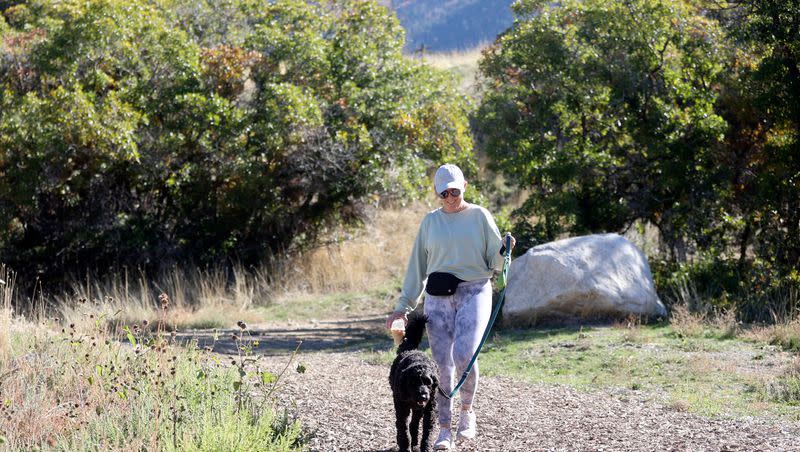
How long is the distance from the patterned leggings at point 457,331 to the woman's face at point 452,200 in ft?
1.73

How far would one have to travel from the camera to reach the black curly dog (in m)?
6.23

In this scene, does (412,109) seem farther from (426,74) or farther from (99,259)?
(99,259)

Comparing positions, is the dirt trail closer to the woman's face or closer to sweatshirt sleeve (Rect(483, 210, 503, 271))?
sweatshirt sleeve (Rect(483, 210, 503, 271))

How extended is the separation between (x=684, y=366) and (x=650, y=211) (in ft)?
19.4

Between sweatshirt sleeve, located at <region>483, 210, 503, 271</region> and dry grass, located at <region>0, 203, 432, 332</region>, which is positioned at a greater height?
sweatshirt sleeve, located at <region>483, 210, 503, 271</region>

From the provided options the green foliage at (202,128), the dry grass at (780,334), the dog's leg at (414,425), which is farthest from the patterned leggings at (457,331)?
the green foliage at (202,128)

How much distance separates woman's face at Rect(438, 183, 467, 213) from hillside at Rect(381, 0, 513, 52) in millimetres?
63254

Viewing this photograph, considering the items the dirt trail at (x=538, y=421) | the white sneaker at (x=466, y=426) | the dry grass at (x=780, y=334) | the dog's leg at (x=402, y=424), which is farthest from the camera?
the dry grass at (x=780, y=334)

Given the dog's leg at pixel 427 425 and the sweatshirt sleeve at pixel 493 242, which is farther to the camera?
the sweatshirt sleeve at pixel 493 242

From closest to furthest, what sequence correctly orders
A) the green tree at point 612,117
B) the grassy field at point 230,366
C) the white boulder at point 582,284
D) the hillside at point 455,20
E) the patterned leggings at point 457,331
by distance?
the grassy field at point 230,366 < the patterned leggings at point 457,331 < the white boulder at point 582,284 < the green tree at point 612,117 < the hillside at point 455,20

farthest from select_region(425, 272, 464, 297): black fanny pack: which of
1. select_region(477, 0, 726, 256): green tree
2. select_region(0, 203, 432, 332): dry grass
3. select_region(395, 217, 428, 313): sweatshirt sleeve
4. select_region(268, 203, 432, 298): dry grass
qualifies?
select_region(268, 203, 432, 298): dry grass

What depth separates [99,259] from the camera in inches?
708

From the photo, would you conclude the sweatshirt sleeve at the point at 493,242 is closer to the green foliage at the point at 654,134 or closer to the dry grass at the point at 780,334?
the dry grass at the point at 780,334

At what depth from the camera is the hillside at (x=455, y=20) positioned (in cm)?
7325
